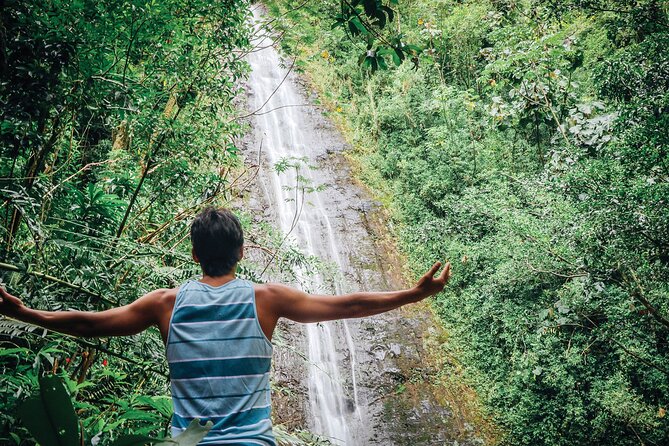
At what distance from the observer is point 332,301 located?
1654 mm

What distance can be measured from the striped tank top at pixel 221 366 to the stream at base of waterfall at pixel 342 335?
13.3 feet

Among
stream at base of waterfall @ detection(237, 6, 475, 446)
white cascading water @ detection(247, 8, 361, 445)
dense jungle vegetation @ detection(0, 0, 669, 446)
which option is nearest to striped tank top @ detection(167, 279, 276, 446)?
dense jungle vegetation @ detection(0, 0, 669, 446)

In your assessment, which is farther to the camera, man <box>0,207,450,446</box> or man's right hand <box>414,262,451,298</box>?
man's right hand <box>414,262,451,298</box>

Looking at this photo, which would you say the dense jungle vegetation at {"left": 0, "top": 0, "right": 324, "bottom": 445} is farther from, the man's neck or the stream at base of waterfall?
the stream at base of waterfall

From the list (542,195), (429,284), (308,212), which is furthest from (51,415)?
(308,212)

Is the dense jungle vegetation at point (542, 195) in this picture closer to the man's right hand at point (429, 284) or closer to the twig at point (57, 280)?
the man's right hand at point (429, 284)

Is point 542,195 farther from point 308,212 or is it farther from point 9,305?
point 9,305

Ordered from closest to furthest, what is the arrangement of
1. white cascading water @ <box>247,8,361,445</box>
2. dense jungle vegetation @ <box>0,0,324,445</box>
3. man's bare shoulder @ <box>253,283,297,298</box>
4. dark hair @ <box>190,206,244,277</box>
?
man's bare shoulder @ <box>253,283,297,298</box>, dark hair @ <box>190,206,244,277</box>, dense jungle vegetation @ <box>0,0,324,445</box>, white cascading water @ <box>247,8,361,445</box>

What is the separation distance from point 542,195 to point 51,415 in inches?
345

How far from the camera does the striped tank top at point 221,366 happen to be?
1455 millimetres

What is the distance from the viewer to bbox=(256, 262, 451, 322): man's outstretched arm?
1.60m

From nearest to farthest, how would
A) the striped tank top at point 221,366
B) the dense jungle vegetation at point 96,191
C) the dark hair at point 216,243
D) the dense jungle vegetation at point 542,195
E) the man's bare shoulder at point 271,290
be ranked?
the striped tank top at point 221,366 → the man's bare shoulder at point 271,290 → the dark hair at point 216,243 → the dense jungle vegetation at point 96,191 → the dense jungle vegetation at point 542,195

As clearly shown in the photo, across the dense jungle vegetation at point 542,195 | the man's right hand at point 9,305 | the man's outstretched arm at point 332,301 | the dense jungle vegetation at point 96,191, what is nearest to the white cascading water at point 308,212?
the dense jungle vegetation at point 96,191

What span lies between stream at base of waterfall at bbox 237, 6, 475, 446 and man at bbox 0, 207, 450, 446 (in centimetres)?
394
